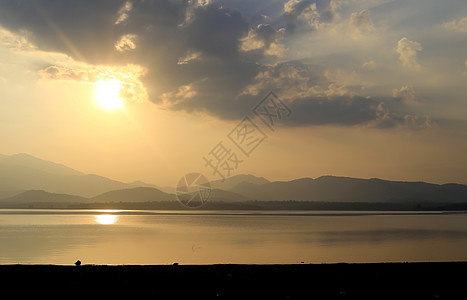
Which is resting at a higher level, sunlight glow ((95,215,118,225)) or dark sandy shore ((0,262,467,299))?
sunlight glow ((95,215,118,225))

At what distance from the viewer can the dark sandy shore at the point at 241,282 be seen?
14727 mm

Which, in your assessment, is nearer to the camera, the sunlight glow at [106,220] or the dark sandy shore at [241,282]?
the dark sandy shore at [241,282]

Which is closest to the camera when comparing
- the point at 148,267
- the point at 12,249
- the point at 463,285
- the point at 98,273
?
the point at 463,285

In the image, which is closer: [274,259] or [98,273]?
[98,273]

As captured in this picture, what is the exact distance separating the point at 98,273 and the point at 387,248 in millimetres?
36846

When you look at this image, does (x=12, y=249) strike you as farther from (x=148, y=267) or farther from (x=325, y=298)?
(x=325, y=298)

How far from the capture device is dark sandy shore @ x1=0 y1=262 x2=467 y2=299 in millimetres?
14727

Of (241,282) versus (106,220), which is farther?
(106,220)

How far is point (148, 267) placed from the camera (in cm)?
2017

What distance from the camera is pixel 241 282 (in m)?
16.8

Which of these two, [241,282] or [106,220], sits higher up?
[106,220]

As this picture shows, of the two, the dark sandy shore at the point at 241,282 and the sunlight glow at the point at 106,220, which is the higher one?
the sunlight glow at the point at 106,220

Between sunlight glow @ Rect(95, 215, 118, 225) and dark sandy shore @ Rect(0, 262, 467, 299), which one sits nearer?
dark sandy shore @ Rect(0, 262, 467, 299)

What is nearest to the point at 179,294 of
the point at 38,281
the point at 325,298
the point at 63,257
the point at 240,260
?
the point at 325,298
